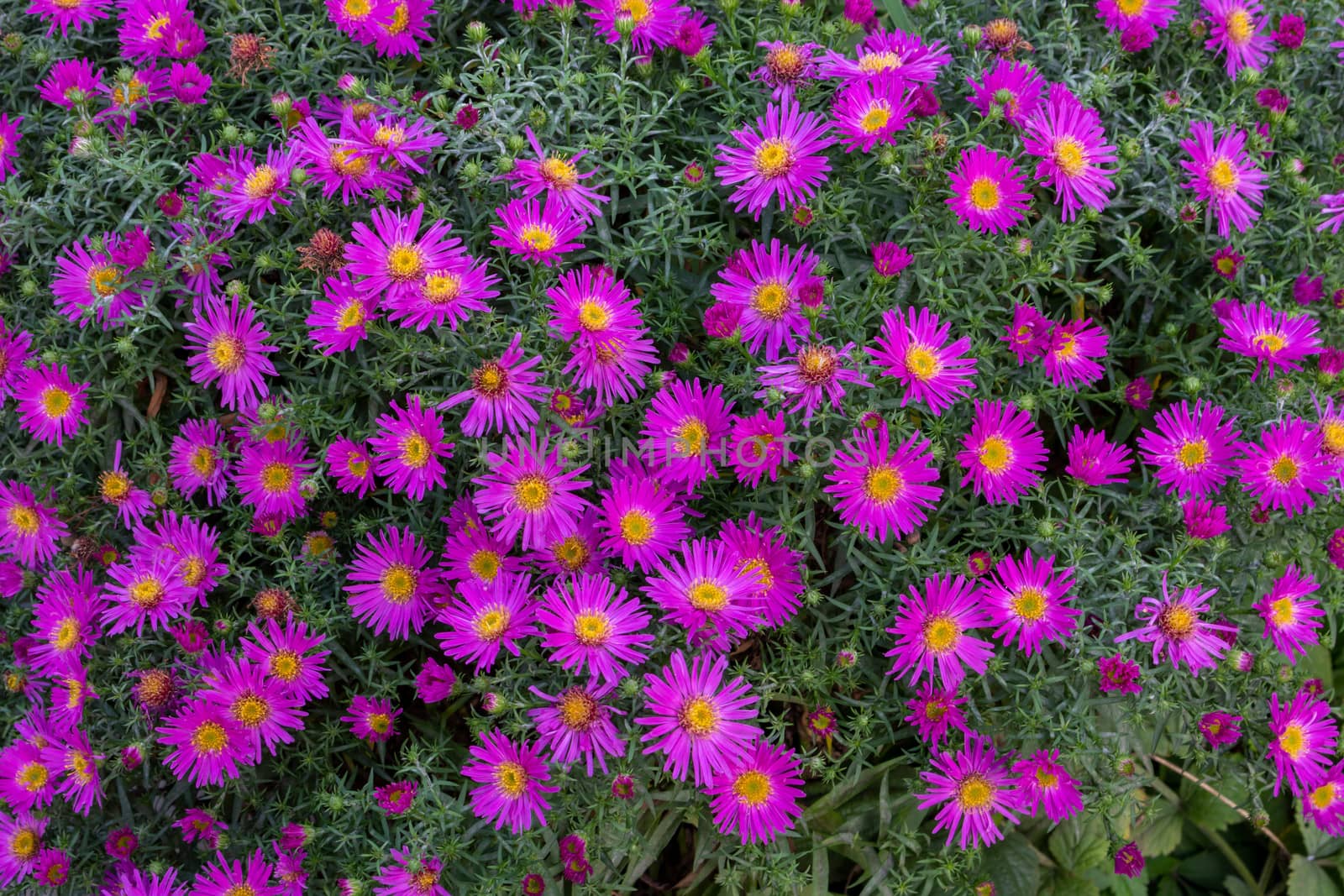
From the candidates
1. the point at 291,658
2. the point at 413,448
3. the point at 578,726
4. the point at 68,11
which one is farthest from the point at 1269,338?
the point at 68,11

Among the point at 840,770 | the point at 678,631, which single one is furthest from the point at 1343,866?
the point at 678,631

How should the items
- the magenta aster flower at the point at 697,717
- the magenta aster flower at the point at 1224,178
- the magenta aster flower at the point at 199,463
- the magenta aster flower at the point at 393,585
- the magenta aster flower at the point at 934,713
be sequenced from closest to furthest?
the magenta aster flower at the point at 697,717 → the magenta aster flower at the point at 934,713 → the magenta aster flower at the point at 393,585 → the magenta aster flower at the point at 199,463 → the magenta aster flower at the point at 1224,178

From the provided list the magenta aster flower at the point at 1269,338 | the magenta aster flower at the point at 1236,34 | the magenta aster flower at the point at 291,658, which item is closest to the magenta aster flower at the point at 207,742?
the magenta aster flower at the point at 291,658

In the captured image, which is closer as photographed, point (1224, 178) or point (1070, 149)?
point (1070, 149)

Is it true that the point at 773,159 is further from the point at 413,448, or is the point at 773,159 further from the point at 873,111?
Answer: the point at 413,448

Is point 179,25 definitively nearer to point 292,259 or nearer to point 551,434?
point 292,259

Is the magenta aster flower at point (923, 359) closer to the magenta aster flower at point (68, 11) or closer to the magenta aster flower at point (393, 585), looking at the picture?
the magenta aster flower at point (393, 585)

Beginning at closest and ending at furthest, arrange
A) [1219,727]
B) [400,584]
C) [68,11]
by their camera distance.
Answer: [1219,727]
[400,584]
[68,11]
